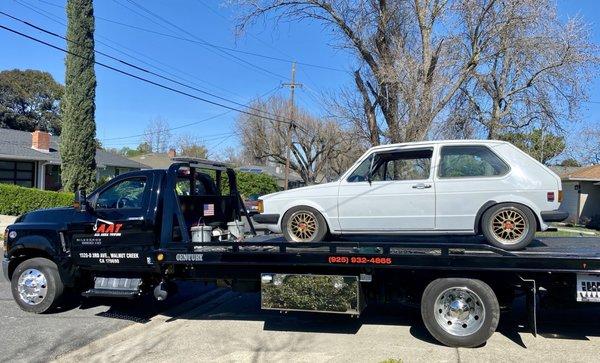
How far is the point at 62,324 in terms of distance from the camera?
702 centimetres

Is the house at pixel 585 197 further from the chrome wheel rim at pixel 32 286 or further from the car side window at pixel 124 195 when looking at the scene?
the chrome wheel rim at pixel 32 286

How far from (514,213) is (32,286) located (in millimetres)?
6451

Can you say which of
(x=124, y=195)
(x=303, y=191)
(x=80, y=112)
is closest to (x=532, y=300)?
(x=303, y=191)

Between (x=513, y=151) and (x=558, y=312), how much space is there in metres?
2.67

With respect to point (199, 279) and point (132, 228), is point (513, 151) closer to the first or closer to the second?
point (199, 279)

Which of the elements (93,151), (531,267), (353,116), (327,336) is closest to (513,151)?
(531,267)

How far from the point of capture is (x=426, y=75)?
16891mm

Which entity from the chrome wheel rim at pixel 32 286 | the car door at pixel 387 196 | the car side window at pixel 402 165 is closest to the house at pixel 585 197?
the car side window at pixel 402 165

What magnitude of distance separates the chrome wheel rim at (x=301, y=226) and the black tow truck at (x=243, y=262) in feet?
2.45

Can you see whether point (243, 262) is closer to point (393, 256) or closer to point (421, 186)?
point (393, 256)

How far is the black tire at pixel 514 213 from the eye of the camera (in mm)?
6297

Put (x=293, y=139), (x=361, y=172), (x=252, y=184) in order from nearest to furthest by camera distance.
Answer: (x=361, y=172) → (x=252, y=184) → (x=293, y=139)

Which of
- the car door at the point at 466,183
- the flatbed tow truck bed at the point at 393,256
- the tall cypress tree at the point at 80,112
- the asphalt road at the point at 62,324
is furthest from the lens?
the tall cypress tree at the point at 80,112

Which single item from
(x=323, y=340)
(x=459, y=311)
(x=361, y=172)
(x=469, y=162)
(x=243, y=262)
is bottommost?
(x=323, y=340)
